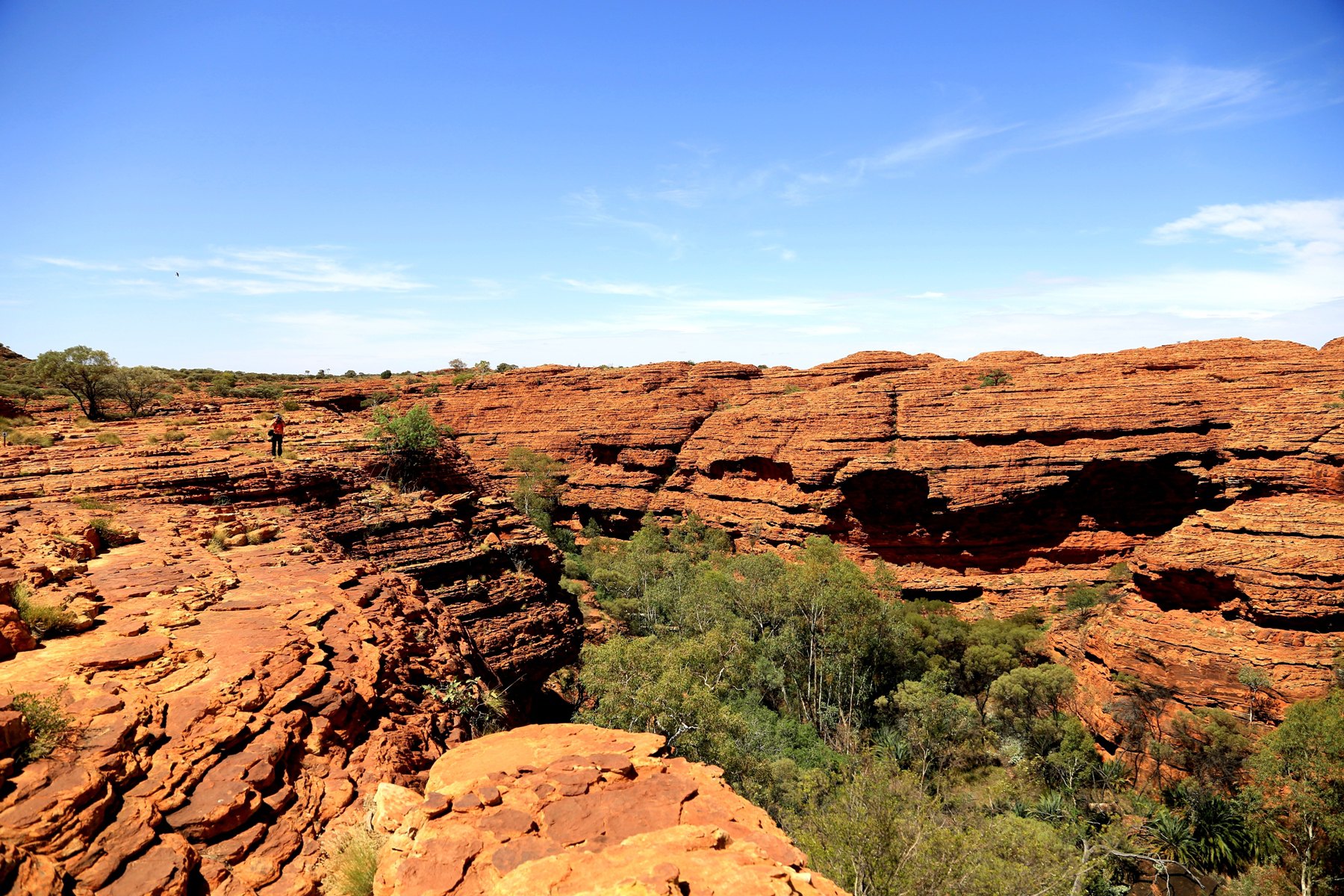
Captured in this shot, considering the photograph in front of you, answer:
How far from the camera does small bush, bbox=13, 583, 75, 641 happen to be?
21.0ft

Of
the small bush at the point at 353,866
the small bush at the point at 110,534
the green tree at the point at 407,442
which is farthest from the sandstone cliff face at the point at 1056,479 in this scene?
the small bush at the point at 110,534

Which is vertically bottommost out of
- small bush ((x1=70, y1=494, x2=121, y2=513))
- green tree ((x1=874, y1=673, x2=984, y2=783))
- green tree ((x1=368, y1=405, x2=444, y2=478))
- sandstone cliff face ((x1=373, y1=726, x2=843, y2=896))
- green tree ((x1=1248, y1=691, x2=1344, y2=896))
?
green tree ((x1=874, y1=673, x2=984, y2=783))

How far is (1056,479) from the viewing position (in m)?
30.7

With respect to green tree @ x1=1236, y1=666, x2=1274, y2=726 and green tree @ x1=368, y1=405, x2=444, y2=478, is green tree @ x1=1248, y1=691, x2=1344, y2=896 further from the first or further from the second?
green tree @ x1=368, y1=405, x2=444, y2=478

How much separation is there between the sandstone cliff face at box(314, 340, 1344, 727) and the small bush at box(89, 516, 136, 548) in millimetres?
29196

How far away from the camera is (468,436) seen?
49.8 m

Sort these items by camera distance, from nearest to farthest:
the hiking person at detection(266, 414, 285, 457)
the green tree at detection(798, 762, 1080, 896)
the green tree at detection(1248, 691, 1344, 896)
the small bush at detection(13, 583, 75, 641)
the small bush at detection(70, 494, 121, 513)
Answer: the small bush at detection(13, 583, 75, 641) → the green tree at detection(798, 762, 1080, 896) → the small bush at detection(70, 494, 121, 513) → the green tree at detection(1248, 691, 1344, 896) → the hiking person at detection(266, 414, 285, 457)

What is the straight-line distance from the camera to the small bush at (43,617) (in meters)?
6.39

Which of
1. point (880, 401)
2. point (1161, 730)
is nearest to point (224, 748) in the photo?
point (1161, 730)

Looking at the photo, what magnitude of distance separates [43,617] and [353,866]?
5.31m

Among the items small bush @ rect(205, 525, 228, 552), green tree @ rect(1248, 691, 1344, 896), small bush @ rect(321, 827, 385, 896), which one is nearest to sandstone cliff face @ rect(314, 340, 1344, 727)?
green tree @ rect(1248, 691, 1344, 896)

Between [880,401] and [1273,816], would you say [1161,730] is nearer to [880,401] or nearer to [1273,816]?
[1273,816]

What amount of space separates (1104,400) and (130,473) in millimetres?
40219

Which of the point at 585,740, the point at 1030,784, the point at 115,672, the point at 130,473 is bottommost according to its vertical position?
the point at 1030,784
